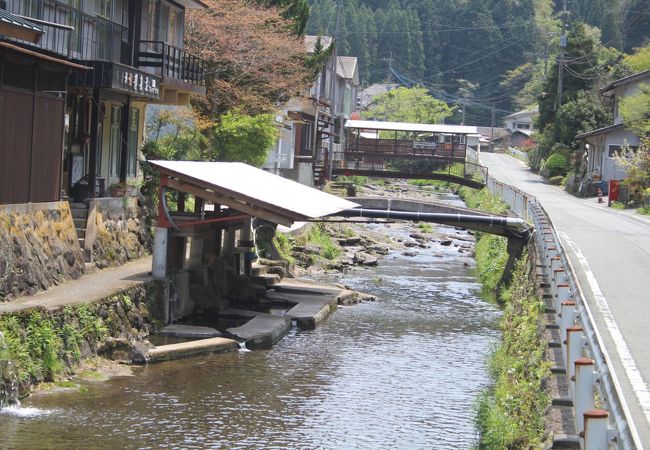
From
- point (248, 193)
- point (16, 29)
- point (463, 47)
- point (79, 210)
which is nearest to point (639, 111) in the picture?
point (248, 193)

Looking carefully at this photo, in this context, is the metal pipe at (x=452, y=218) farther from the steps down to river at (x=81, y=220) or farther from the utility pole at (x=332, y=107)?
the utility pole at (x=332, y=107)

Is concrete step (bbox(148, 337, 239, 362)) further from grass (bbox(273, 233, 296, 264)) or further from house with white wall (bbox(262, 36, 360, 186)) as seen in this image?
house with white wall (bbox(262, 36, 360, 186))

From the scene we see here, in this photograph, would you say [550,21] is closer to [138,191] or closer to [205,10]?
[205,10]

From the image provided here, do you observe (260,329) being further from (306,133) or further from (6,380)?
(306,133)

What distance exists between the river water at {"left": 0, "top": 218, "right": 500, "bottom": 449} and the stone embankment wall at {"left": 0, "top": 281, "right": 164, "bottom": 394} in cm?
57

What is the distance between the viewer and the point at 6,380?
14.1 meters

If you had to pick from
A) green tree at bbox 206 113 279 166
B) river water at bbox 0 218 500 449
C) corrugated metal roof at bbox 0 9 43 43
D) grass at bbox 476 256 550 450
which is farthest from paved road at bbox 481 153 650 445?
green tree at bbox 206 113 279 166

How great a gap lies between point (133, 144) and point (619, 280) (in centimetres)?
1579

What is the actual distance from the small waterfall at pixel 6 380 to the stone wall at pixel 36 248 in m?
2.55

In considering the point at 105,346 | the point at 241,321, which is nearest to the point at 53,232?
the point at 105,346

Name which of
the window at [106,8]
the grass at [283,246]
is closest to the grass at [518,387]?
the grass at [283,246]

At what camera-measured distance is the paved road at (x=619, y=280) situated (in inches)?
445

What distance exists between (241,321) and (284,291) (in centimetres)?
467

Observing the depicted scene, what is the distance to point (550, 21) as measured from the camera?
130125 mm
